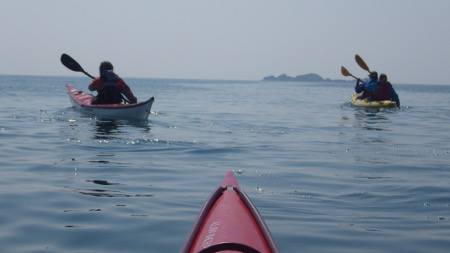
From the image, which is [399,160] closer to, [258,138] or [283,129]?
[258,138]

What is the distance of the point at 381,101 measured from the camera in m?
18.9

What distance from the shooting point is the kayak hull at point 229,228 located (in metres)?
2.57

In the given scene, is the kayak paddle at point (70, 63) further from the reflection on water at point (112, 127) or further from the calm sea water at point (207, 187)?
the calm sea water at point (207, 187)

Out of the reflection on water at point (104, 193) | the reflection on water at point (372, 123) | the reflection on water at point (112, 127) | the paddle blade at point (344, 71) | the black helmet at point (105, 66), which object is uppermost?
the paddle blade at point (344, 71)

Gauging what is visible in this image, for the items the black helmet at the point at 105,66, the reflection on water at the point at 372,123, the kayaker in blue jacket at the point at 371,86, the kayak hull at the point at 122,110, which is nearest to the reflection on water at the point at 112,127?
the kayak hull at the point at 122,110

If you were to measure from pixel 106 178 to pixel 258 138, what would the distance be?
16.2 feet

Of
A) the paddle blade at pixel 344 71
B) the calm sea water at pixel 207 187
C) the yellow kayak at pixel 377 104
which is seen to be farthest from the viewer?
the paddle blade at pixel 344 71

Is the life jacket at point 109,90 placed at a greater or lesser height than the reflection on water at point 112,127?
greater

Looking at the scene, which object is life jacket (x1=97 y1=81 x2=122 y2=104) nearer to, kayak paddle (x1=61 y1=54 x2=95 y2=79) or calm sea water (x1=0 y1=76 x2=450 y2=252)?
calm sea water (x1=0 y1=76 x2=450 y2=252)

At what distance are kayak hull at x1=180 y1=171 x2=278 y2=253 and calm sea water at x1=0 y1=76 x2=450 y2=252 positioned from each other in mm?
592

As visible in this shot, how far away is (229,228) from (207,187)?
2847 millimetres

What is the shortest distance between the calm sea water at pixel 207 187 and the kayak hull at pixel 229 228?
0.59 m

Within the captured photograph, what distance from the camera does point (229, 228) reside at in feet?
9.09

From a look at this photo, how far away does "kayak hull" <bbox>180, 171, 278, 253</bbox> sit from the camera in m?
2.57
